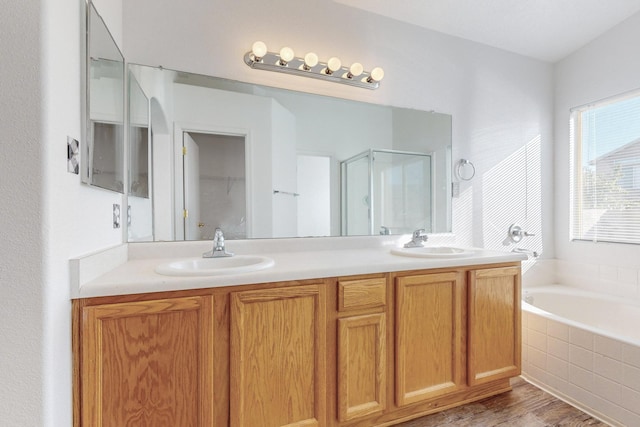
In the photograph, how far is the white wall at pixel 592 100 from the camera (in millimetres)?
2334

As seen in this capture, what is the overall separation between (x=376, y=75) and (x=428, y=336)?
161cm

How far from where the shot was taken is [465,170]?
2.46 m

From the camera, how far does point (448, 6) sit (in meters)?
2.16

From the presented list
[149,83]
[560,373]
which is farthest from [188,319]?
[560,373]

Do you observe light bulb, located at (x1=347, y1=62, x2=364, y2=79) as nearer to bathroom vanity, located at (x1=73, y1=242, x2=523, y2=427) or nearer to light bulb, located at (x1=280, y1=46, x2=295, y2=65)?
light bulb, located at (x1=280, y1=46, x2=295, y2=65)

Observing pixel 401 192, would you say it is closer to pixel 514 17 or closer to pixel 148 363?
pixel 514 17

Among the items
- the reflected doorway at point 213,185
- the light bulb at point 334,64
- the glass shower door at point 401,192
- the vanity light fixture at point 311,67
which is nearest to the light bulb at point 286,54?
the vanity light fixture at point 311,67

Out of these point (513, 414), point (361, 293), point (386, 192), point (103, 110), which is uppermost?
point (103, 110)

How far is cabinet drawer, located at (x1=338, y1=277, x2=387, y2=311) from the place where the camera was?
4.63 feet

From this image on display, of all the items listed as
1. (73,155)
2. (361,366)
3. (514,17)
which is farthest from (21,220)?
(514,17)

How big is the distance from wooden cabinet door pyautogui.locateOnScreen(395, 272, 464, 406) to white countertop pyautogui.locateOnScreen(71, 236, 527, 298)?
110mm

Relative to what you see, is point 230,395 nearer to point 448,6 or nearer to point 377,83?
point 377,83

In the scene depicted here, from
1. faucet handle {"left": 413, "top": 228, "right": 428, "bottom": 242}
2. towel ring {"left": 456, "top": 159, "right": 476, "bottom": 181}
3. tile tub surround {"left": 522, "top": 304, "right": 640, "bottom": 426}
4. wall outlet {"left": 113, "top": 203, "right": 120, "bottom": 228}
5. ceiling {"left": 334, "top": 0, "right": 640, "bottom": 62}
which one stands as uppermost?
ceiling {"left": 334, "top": 0, "right": 640, "bottom": 62}

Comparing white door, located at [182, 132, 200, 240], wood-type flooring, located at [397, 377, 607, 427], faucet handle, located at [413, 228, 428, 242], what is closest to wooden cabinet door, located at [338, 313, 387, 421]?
wood-type flooring, located at [397, 377, 607, 427]
